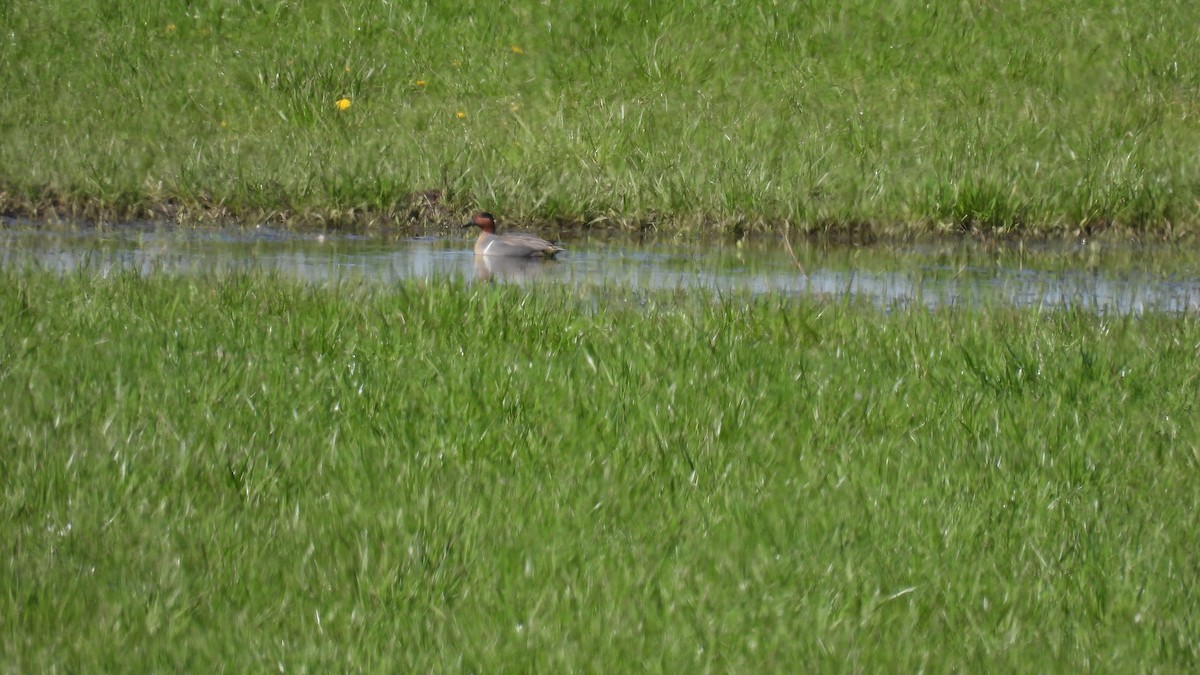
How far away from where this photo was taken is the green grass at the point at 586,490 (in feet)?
13.1

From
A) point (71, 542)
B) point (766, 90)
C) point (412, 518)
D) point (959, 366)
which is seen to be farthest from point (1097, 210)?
point (71, 542)

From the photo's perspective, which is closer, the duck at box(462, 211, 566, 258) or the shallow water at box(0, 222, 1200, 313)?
the shallow water at box(0, 222, 1200, 313)

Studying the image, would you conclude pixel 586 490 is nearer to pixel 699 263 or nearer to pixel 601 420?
pixel 601 420

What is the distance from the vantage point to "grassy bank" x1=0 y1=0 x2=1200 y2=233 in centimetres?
1191

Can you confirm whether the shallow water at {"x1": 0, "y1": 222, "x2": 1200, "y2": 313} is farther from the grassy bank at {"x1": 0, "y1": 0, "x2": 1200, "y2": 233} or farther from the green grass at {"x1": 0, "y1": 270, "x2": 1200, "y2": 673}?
the green grass at {"x1": 0, "y1": 270, "x2": 1200, "y2": 673}

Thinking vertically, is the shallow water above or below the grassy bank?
below

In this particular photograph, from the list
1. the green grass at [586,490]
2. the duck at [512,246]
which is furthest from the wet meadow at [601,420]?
the duck at [512,246]

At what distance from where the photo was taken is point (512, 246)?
33.9 feet

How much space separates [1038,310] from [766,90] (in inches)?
294

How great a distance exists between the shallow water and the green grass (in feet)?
5.01

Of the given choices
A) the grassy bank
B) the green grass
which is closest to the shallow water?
the grassy bank

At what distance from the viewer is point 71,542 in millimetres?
4492

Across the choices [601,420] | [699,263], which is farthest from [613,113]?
[601,420]

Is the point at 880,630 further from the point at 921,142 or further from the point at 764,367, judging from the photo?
the point at 921,142
